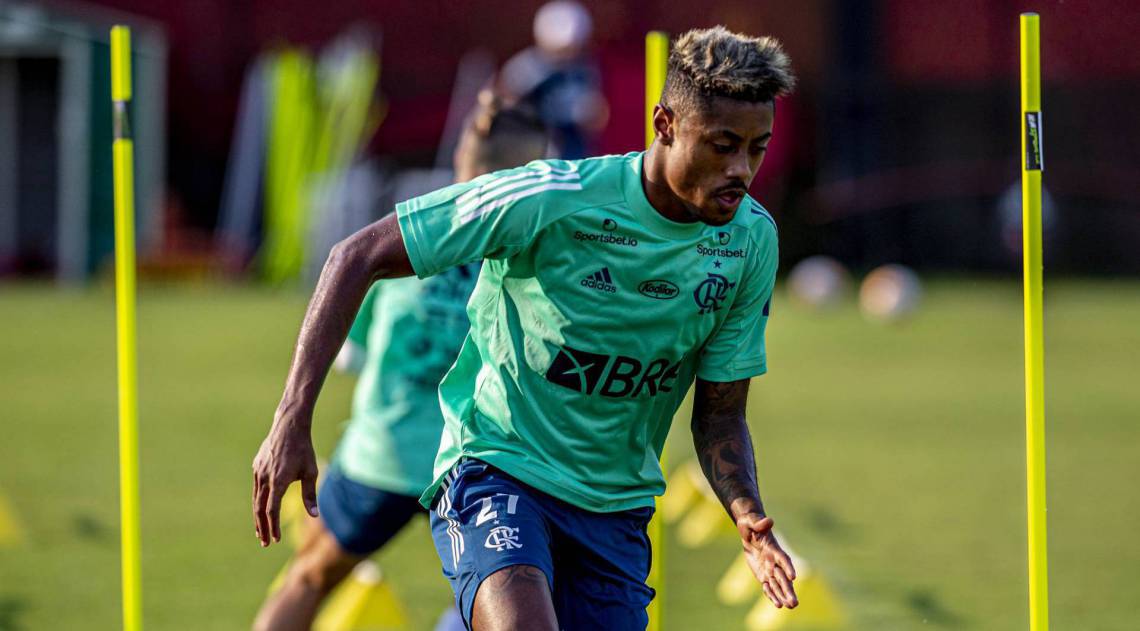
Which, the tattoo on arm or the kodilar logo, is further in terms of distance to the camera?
the tattoo on arm

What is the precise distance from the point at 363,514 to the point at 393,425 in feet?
0.97

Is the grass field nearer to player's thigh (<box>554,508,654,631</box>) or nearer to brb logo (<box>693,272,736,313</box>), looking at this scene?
player's thigh (<box>554,508,654,631</box>)

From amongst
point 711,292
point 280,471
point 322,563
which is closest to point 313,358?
point 280,471

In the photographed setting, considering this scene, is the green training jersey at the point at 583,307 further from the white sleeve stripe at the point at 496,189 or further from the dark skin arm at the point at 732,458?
the dark skin arm at the point at 732,458

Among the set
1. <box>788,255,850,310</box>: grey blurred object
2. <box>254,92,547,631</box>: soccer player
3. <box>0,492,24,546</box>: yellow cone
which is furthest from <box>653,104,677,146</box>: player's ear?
<box>788,255,850,310</box>: grey blurred object

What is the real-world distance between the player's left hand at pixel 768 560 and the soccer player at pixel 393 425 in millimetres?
1392

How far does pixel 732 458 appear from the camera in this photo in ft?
13.6

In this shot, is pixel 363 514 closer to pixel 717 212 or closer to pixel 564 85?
pixel 717 212

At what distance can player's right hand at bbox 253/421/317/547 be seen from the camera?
140 inches

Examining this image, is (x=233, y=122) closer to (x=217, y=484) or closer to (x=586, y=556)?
(x=217, y=484)

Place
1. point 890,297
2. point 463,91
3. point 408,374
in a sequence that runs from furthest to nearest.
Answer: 1. point 463,91
2. point 890,297
3. point 408,374

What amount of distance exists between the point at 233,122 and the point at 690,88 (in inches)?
875

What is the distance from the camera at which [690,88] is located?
3.81m

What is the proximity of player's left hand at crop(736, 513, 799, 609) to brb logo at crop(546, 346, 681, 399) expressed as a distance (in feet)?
1.45
